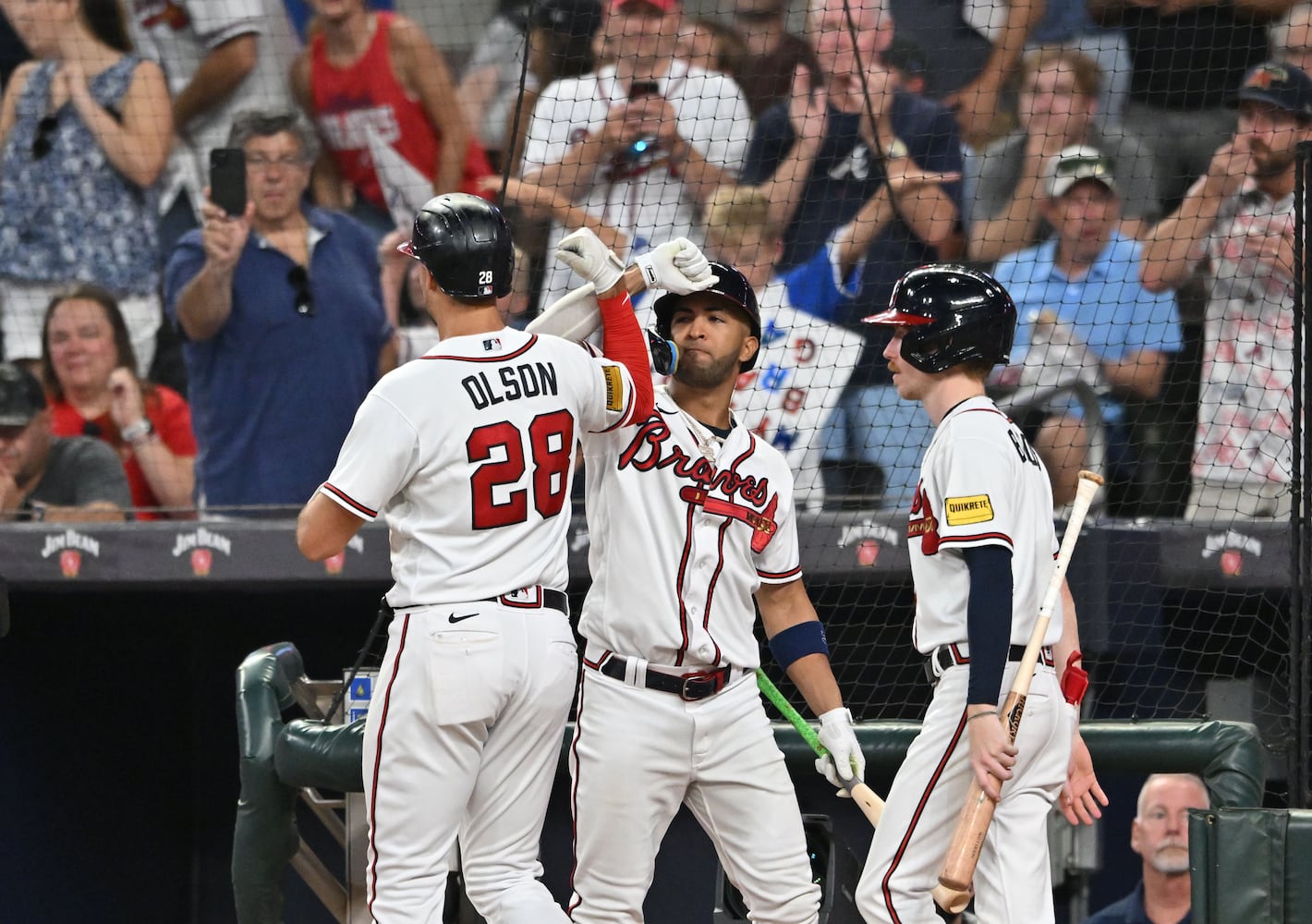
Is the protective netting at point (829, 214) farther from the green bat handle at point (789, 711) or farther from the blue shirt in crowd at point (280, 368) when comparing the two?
the green bat handle at point (789, 711)

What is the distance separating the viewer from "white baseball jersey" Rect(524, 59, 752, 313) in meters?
4.56

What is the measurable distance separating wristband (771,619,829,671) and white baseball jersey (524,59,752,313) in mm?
1883

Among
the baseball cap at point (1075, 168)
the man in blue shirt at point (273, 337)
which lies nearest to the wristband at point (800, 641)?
the baseball cap at point (1075, 168)

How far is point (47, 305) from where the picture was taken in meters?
5.07

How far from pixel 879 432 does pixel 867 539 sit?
0.52 m

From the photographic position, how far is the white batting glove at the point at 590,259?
8.54 feet

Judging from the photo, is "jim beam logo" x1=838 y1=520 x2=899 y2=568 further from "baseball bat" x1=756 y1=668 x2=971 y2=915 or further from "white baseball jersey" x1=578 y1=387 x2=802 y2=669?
"white baseball jersey" x1=578 y1=387 x2=802 y2=669

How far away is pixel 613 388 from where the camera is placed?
8.55ft

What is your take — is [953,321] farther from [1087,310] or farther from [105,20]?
[105,20]

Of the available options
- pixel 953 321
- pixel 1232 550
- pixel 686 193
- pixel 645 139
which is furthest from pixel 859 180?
pixel 953 321

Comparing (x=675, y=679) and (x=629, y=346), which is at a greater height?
(x=629, y=346)

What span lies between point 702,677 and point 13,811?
109 inches

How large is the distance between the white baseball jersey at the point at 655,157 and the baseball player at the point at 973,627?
193 centimetres

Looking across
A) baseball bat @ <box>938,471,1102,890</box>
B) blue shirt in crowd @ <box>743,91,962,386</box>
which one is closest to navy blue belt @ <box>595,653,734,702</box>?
baseball bat @ <box>938,471,1102,890</box>
